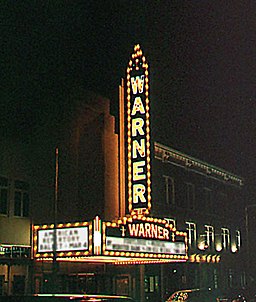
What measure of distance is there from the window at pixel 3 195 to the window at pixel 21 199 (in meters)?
0.64

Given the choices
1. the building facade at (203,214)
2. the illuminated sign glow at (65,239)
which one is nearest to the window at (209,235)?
the building facade at (203,214)

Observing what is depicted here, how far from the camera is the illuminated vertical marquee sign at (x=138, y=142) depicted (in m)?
28.5

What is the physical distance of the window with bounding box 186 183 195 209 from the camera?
41781 mm

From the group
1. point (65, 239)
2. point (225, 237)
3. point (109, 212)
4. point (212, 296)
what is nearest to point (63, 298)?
point (212, 296)

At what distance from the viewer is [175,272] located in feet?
127

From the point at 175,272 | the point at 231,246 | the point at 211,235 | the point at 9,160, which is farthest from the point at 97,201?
the point at 231,246

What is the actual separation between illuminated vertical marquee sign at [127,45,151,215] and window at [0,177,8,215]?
5953 mm

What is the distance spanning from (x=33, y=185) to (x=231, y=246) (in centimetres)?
2521

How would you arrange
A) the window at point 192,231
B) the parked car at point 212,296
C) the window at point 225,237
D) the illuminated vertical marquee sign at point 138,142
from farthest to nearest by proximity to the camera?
the window at point 225,237 → the window at point 192,231 → the illuminated vertical marquee sign at point 138,142 → the parked car at point 212,296

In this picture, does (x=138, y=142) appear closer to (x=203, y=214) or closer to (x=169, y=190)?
(x=169, y=190)

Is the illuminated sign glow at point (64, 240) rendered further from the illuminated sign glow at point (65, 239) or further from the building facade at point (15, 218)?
the building facade at point (15, 218)

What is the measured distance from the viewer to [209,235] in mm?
44688

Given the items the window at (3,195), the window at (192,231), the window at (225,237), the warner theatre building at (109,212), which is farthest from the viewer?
the window at (225,237)

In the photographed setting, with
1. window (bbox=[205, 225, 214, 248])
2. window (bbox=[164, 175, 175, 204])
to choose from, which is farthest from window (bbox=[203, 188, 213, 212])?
window (bbox=[164, 175, 175, 204])
